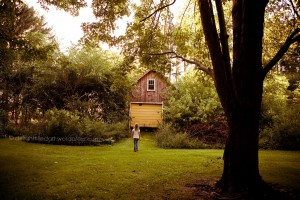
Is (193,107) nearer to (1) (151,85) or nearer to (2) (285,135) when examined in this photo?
(2) (285,135)

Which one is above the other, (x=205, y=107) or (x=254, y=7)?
(x=254, y=7)

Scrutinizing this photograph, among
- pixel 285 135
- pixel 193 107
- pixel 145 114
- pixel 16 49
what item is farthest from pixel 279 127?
pixel 16 49

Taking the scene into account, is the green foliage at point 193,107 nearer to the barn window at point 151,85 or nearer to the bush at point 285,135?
the bush at point 285,135

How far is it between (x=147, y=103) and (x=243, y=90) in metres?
20.8

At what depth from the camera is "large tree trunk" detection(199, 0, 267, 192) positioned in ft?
18.4

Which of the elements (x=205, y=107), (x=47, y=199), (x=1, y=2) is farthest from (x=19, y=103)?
(x=47, y=199)

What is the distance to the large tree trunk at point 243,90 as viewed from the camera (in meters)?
5.60

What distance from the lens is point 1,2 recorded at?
353 inches

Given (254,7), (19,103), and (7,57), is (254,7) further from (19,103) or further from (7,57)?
(19,103)

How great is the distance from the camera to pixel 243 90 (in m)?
5.75

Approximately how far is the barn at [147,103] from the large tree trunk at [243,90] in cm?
2020

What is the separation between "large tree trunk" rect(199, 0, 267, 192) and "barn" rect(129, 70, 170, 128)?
20.2 meters


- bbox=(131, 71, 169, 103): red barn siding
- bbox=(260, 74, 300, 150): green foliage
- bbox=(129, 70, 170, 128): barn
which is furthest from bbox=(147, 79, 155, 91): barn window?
bbox=(260, 74, 300, 150): green foliage

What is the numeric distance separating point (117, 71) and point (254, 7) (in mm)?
5398
